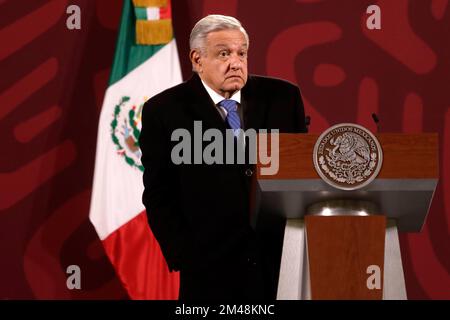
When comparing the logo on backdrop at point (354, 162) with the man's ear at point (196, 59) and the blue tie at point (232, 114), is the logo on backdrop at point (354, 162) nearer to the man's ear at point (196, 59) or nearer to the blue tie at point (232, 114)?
the blue tie at point (232, 114)

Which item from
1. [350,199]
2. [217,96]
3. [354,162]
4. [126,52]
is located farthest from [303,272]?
[126,52]

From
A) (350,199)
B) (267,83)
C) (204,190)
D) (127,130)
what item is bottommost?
(350,199)

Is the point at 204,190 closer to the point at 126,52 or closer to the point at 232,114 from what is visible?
the point at 232,114

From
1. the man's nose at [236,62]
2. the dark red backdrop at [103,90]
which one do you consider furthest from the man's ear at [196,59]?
the dark red backdrop at [103,90]

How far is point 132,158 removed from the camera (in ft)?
15.1

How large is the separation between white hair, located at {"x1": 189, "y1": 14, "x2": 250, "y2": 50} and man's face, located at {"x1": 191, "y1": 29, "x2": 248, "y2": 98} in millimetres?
15

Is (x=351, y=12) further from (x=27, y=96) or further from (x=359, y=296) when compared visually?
(x=359, y=296)

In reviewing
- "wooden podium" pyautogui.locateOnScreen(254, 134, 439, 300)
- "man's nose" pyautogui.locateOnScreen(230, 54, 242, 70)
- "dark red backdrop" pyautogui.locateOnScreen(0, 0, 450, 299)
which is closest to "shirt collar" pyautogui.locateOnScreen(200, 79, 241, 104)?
"man's nose" pyautogui.locateOnScreen(230, 54, 242, 70)

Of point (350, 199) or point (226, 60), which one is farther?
point (226, 60)

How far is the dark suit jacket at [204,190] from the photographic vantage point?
2576mm

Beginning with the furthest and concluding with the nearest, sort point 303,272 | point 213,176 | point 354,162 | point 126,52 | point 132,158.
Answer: point 126,52
point 132,158
point 213,176
point 303,272
point 354,162

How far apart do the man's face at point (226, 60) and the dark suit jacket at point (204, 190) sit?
2.4 inches

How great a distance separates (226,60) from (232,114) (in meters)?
0.17

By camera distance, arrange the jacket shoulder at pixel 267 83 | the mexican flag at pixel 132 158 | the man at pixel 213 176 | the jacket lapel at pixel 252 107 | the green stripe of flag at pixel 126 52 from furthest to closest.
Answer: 1. the green stripe of flag at pixel 126 52
2. the mexican flag at pixel 132 158
3. the jacket shoulder at pixel 267 83
4. the jacket lapel at pixel 252 107
5. the man at pixel 213 176
